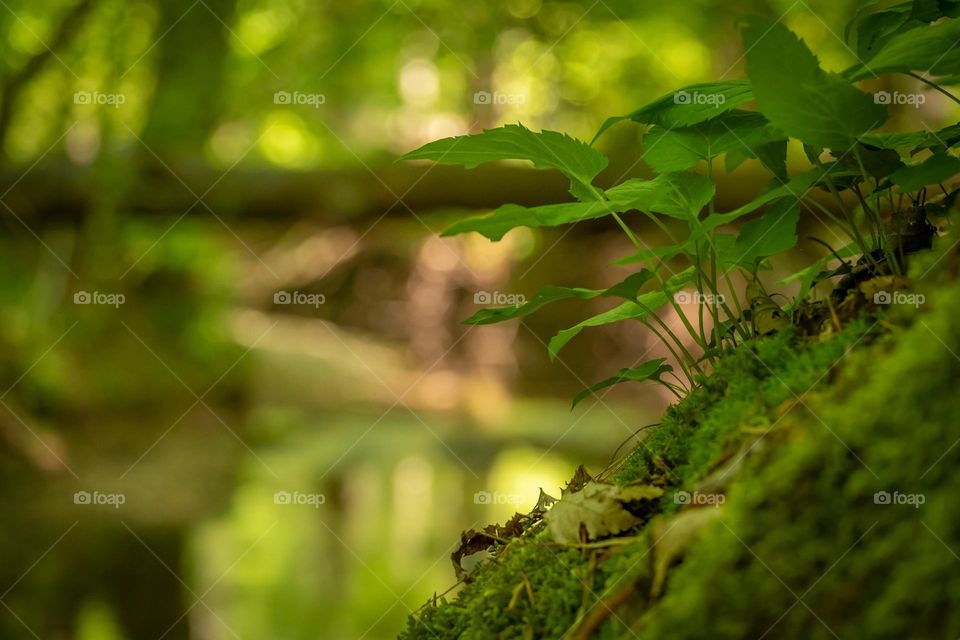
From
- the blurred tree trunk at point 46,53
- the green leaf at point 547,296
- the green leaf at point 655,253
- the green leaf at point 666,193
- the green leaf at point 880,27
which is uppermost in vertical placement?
the blurred tree trunk at point 46,53

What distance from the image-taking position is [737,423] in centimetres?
66

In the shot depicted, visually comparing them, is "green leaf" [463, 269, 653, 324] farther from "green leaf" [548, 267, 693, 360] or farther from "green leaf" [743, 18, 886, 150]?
"green leaf" [743, 18, 886, 150]

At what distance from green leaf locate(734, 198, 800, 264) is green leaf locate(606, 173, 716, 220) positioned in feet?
0.20

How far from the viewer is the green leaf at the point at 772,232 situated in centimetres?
82

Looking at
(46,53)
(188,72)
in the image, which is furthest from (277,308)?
(46,53)

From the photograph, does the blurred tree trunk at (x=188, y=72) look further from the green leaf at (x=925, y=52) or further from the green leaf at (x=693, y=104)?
the green leaf at (x=925, y=52)

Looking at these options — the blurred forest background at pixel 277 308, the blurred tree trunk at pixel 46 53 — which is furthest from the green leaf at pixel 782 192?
the blurred tree trunk at pixel 46 53

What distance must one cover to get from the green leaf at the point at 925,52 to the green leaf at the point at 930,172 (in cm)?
8

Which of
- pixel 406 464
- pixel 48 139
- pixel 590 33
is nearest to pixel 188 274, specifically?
pixel 48 139

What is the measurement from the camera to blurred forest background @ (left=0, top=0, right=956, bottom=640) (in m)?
3.32

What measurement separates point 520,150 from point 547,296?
155mm

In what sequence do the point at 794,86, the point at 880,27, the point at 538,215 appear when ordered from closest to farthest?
the point at 794,86 < the point at 538,215 < the point at 880,27

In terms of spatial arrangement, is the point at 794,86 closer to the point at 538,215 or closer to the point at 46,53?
the point at 538,215

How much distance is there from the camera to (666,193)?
85 centimetres
